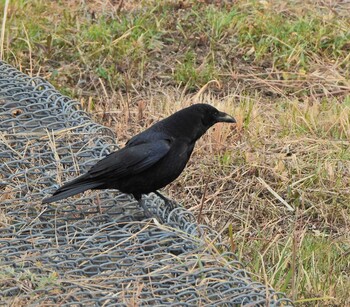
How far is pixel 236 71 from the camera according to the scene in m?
7.14

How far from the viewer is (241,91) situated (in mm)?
6883

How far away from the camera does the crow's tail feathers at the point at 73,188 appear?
4188mm

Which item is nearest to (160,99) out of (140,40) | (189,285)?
(140,40)

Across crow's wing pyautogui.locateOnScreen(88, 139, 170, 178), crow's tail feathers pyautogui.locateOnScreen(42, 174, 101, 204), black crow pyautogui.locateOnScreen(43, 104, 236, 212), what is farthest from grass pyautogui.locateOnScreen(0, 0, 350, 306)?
crow's tail feathers pyautogui.locateOnScreen(42, 174, 101, 204)

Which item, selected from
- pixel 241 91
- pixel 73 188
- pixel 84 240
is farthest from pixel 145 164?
pixel 241 91

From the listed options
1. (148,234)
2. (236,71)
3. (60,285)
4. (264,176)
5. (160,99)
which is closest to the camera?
(60,285)

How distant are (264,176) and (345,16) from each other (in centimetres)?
270

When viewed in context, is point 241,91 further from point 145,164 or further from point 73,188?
point 73,188

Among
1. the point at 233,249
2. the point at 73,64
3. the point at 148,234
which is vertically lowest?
the point at 73,64

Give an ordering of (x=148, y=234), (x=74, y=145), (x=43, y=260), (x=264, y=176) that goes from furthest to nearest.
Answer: (x=264, y=176), (x=74, y=145), (x=148, y=234), (x=43, y=260)

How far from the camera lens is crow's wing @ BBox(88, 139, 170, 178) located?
4410mm

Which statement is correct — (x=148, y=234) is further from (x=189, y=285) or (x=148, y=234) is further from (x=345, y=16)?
(x=345, y=16)

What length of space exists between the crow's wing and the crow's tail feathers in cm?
8

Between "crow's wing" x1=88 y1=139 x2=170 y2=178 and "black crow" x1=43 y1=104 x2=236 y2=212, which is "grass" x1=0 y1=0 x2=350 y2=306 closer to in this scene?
"black crow" x1=43 y1=104 x2=236 y2=212
